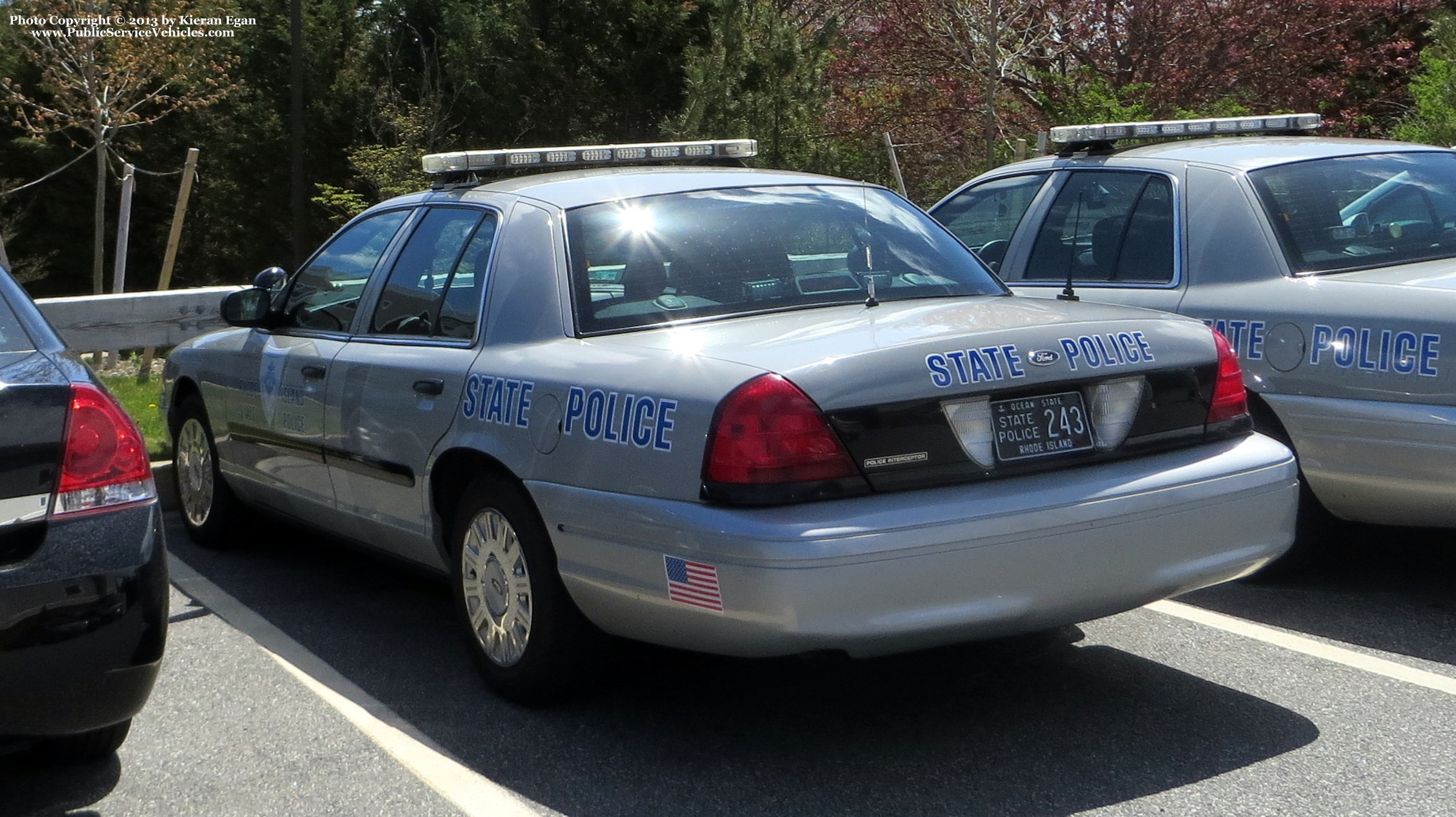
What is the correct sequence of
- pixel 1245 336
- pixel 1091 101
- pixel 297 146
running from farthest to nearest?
1. pixel 297 146
2. pixel 1091 101
3. pixel 1245 336

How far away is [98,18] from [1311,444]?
67.2 feet

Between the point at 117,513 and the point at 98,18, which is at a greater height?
the point at 98,18

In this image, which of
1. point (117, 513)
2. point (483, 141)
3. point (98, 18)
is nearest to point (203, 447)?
point (117, 513)

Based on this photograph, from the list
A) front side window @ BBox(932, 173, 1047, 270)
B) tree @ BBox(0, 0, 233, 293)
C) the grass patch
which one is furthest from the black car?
tree @ BBox(0, 0, 233, 293)

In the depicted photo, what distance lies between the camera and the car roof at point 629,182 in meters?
4.71

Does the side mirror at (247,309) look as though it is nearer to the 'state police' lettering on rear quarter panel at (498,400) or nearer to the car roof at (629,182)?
the car roof at (629,182)

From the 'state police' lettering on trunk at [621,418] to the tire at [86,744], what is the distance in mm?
1310

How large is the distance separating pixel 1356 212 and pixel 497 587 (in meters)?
3.28

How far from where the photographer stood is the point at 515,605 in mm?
4258

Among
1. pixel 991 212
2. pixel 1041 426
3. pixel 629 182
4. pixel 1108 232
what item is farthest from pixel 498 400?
pixel 991 212

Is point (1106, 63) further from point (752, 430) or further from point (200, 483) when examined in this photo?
point (752, 430)

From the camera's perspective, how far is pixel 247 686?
15.3 feet

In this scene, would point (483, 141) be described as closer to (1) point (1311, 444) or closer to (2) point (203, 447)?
(2) point (203, 447)

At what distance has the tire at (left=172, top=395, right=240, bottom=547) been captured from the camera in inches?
252
